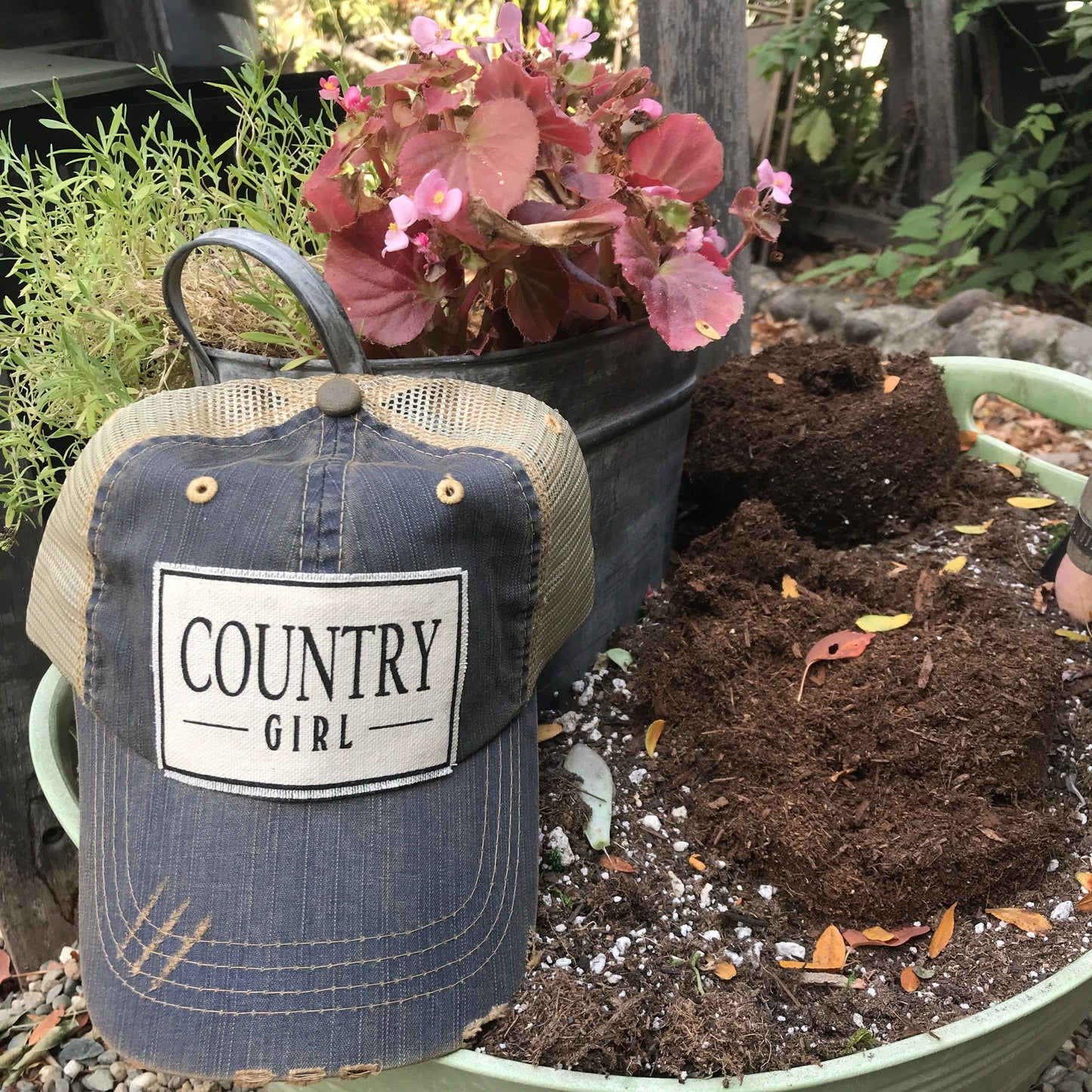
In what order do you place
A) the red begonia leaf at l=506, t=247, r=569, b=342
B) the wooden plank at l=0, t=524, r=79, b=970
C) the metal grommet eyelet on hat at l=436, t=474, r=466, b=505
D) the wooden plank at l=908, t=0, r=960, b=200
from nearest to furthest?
the metal grommet eyelet on hat at l=436, t=474, r=466, b=505, the red begonia leaf at l=506, t=247, r=569, b=342, the wooden plank at l=0, t=524, r=79, b=970, the wooden plank at l=908, t=0, r=960, b=200

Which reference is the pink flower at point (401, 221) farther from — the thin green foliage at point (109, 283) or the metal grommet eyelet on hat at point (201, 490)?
the metal grommet eyelet on hat at point (201, 490)

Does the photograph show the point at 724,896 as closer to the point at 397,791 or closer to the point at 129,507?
the point at 397,791

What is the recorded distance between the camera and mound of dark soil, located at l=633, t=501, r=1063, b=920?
1.11 meters

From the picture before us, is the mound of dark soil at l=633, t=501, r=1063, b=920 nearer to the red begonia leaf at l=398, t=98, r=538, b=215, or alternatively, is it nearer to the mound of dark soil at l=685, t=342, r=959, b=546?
the mound of dark soil at l=685, t=342, r=959, b=546

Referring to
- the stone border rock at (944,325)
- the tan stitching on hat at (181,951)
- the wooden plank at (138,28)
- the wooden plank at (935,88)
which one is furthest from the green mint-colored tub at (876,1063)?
the wooden plank at (935,88)

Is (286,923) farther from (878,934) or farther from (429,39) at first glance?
(429,39)

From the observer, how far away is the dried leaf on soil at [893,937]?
3.56ft

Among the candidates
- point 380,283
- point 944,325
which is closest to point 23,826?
point 380,283

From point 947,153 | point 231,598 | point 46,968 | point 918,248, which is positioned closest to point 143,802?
point 231,598

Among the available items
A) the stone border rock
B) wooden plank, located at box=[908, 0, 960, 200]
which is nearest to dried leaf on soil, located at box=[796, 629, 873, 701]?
the stone border rock

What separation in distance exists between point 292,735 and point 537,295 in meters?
0.62

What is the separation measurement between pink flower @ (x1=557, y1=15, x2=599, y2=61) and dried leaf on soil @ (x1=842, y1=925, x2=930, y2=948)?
47.5 inches

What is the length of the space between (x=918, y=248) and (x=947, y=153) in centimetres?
66

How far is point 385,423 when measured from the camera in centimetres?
100
